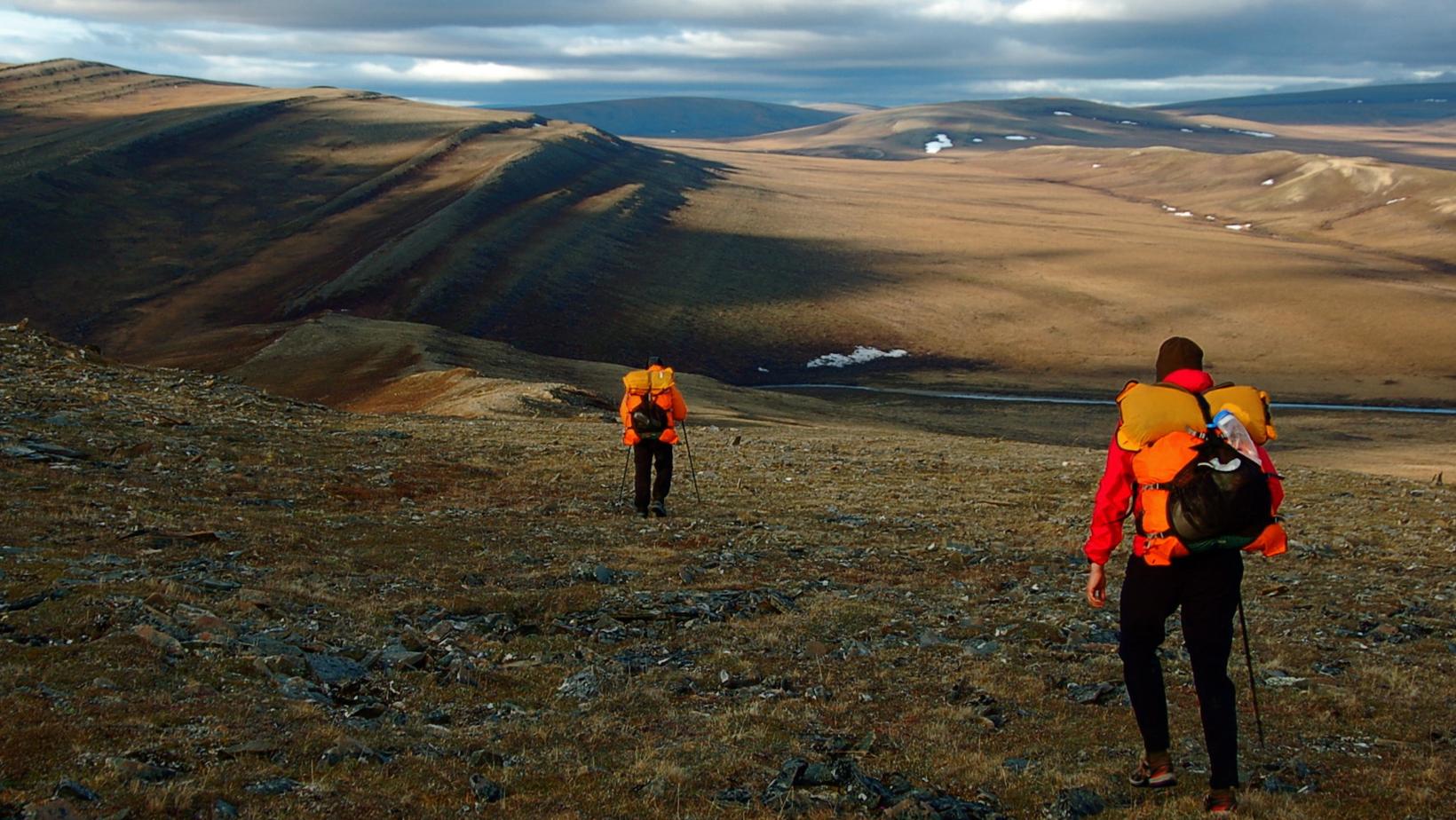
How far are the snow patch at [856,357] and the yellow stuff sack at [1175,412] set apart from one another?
3386 inches

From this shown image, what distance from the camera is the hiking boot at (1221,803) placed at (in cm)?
780

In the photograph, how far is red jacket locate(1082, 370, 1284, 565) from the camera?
8055 millimetres

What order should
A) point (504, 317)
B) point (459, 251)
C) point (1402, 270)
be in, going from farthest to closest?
point (1402, 270) → point (459, 251) → point (504, 317)

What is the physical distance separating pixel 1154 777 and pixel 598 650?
5.74 meters

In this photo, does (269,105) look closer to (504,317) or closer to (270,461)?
(504,317)

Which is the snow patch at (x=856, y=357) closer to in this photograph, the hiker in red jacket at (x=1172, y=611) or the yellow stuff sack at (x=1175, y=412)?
the hiker in red jacket at (x=1172, y=611)

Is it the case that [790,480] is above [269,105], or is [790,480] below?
below

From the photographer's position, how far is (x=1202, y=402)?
795cm

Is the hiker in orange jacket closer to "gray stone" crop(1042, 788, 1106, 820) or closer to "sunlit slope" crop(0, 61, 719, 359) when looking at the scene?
"gray stone" crop(1042, 788, 1106, 820)

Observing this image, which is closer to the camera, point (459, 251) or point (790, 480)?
point (790, 480)

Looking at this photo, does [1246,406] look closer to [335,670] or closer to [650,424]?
[335,670]

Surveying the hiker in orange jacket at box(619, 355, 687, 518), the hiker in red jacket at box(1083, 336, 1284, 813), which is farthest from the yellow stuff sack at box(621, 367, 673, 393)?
the hiker in red jacket at box(1083, 336, 1284, 813)

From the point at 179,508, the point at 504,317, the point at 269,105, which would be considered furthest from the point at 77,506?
the point at 269,105

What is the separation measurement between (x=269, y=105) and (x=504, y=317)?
10830 cm
